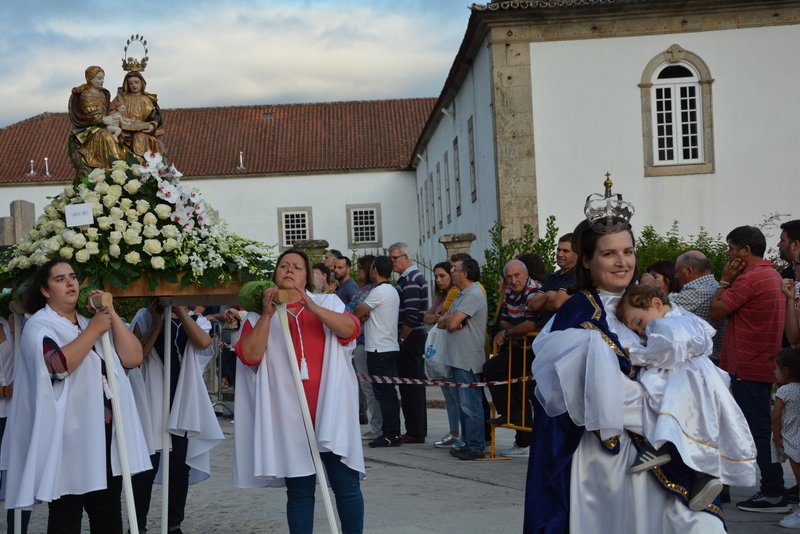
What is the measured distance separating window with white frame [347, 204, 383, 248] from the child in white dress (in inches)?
1524

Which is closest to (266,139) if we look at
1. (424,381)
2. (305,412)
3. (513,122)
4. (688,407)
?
(513,122)

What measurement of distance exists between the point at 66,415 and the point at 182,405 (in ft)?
4.27

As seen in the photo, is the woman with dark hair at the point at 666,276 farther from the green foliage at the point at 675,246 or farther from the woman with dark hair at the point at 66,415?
the green foliage at the point at 675,246

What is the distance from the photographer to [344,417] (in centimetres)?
490

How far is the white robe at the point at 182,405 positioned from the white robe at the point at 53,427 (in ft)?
3.19

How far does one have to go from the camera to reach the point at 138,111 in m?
8.73

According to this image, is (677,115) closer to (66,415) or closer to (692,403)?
(692,403)

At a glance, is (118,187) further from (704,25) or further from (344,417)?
(704,25)

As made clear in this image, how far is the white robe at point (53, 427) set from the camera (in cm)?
446

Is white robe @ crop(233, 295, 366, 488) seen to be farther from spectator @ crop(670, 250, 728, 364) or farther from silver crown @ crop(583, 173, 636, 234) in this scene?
spectator @ crop(670, 250, 728, 364)

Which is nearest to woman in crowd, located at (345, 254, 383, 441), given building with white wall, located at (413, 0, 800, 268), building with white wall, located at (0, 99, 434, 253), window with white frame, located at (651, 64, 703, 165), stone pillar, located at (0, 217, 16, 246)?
stone pillar, located at (0, 217, 16, 246)

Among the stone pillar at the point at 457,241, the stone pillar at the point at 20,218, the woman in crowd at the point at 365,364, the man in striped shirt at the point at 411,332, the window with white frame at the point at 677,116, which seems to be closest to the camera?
the man in striped shirt at the point at 411,332

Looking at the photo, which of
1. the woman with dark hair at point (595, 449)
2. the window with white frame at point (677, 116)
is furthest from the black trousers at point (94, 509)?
the window with white frame at point (677, 116)

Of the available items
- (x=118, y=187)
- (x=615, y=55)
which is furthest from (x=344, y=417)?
(x=615, y=55)
